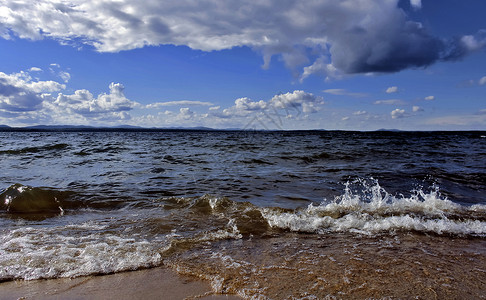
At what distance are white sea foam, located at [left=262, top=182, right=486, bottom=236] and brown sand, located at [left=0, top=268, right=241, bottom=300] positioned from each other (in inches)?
94.1

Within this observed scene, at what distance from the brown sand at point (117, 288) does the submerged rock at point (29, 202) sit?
3566 millimetres

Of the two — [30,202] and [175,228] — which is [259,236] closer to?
[175,228]

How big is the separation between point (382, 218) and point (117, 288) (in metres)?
4.47

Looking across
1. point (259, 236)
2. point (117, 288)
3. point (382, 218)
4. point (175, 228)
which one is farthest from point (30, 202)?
point (382, 218)

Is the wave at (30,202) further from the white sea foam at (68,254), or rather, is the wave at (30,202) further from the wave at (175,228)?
the white sea foam at (68,254)

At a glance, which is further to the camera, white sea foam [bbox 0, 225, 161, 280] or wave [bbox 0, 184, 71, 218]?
wave [bbox 0, 184, 71, 218]

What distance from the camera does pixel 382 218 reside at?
5414 mm

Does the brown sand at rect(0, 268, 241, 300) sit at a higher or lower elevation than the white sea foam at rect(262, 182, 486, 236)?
lower

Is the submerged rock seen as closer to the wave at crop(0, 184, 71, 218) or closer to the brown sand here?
the wave at crop(0, 184, 71, 218)

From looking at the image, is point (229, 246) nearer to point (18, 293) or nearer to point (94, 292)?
point (94, 292)

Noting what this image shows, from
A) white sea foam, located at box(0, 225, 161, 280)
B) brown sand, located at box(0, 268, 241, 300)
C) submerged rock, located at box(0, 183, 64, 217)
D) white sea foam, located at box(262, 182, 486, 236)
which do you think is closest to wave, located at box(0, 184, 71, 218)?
submerged rock, located at box(0, 183, 64, 217)

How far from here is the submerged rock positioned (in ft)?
21.1

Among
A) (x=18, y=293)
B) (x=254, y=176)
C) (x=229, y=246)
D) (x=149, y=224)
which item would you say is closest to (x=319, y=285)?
(x=229, y=246)

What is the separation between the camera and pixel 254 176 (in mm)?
10609
